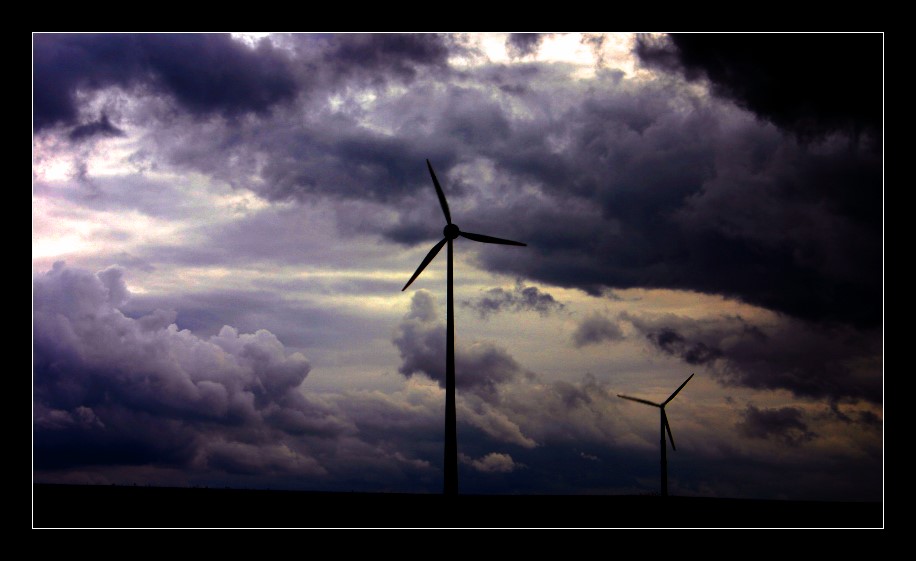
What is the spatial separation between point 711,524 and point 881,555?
65.9 ft

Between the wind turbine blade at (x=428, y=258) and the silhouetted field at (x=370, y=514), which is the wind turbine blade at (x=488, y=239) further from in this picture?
the silhouetted field at (x=370, y=514)

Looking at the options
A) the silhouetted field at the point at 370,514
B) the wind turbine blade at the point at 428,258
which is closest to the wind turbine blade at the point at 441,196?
the wind turbine blade at the point at 428,258

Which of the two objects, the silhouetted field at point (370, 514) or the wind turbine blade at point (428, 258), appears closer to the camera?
the silhouetted field at point (370, 514)

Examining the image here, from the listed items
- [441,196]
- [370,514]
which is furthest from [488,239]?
[370,514]

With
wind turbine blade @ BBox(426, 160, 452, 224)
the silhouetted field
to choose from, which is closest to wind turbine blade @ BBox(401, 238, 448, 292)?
wind turbine blade @ BBox(426, 160, 452, 224)

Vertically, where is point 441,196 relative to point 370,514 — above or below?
above

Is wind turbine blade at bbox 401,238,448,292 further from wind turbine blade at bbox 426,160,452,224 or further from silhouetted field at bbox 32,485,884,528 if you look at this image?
silhouetted field at bbox 32,485,884,528

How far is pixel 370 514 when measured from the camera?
65.1m

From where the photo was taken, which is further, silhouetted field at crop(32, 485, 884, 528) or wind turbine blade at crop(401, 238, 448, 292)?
wind turbine blade at crop(401, 238, 448, 292)

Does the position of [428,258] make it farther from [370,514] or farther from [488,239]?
[370,514]

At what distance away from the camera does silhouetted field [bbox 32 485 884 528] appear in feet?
194

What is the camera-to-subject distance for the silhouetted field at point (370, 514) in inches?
2323

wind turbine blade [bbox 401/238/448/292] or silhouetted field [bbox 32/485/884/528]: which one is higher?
wind turbine blade [bbox 401/238/448/292]

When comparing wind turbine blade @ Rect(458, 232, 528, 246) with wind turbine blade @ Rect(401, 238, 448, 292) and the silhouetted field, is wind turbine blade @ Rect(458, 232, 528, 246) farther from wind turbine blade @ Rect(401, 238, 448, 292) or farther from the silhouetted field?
the silhouetted field
